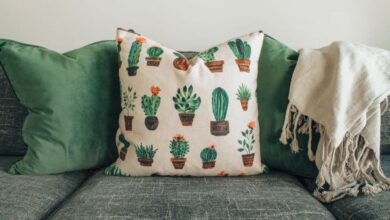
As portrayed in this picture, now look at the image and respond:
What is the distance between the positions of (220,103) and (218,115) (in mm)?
35

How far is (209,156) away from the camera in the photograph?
1.11 metres

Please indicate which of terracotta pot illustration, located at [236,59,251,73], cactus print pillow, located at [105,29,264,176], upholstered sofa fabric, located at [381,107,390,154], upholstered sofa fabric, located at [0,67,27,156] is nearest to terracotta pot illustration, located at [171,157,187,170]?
cactus print pillow, located at [105,29,264,176]

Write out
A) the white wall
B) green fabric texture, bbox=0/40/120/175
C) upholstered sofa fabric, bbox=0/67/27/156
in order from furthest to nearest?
1. the white wall
2. upholstered sofa fabric, bbox=0/67/27/156
3. green fabric texture, bbox=0/40/120/175

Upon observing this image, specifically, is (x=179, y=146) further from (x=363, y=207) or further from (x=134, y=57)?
(x=363, y=207)

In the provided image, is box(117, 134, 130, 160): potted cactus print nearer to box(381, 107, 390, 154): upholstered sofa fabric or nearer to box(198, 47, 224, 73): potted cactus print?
box(198, 47, 224, 73): potted cactus print

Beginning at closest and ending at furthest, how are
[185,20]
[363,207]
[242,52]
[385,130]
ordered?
[363,207]
[242,52]
[385,130]
[185,20]

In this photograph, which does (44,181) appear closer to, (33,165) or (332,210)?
(33,165)

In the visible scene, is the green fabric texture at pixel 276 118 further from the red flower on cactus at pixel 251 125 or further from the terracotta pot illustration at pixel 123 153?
the terracotta pot illustration at pixel 123 153

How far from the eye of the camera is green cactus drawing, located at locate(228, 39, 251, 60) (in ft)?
3.78

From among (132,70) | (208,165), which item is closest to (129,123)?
(132,70)

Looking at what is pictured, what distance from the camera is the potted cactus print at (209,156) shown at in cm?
111

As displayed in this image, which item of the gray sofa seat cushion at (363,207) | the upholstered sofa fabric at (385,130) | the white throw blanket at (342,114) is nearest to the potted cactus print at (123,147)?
the white throw blanket at (342,114)

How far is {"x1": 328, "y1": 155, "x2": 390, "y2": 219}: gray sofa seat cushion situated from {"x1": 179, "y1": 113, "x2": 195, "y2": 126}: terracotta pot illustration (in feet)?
1.44

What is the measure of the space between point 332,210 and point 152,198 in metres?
0.46
